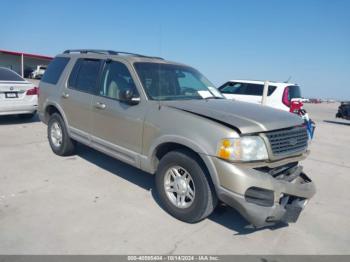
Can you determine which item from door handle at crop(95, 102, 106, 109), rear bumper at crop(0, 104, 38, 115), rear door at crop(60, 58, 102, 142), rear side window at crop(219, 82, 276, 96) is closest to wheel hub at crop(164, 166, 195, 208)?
door handle at crop(95, 102, 106, 109)

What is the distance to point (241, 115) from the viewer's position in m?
3.41

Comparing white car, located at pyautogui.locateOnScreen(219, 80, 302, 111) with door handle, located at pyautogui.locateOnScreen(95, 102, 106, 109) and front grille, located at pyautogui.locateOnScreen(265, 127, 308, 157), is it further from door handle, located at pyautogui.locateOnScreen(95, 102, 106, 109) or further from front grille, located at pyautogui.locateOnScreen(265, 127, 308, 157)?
door handle, located at pyautogui.locateOnScreen(95, 102, 106, 109)

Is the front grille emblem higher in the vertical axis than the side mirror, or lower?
lower

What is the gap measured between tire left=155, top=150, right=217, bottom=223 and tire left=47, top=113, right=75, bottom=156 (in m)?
2.55

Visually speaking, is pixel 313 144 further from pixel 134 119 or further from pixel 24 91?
pixel 24 91

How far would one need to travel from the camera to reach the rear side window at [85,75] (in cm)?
483

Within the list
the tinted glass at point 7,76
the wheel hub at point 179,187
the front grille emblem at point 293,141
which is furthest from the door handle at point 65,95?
the tinted glass at point 7,76

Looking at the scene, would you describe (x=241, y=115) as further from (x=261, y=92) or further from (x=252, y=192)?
(x=261, y=92)

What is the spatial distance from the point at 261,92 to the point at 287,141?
8065 millimetres

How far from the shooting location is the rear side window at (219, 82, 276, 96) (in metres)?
11.1

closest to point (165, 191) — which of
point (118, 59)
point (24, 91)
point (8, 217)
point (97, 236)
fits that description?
point (97, 236)

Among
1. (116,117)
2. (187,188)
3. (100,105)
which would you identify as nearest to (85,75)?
Answer: (100,105)

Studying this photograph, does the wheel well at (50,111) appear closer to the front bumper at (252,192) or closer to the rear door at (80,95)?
the rear door at (80,95)

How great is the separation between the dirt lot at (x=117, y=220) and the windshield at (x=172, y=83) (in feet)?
4.78
